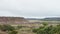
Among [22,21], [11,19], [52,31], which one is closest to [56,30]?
[52,31]

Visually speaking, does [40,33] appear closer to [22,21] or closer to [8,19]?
[22,21]

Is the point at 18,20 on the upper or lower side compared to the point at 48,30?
lower

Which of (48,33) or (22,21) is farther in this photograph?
(22,21)

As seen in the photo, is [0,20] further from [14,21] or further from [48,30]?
[48,30]

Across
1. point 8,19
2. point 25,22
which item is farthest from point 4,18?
point 25,22

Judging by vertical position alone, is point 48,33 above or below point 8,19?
above

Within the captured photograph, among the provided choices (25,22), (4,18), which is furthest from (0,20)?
(25,22)

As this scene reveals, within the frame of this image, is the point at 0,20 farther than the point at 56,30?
Yes
